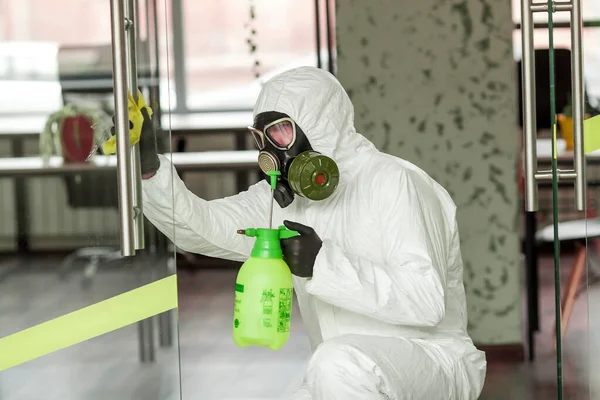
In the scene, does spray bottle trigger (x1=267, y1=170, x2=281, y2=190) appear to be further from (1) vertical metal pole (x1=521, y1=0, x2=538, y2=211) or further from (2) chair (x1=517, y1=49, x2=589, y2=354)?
(2) chair (x1=517, y1=49, x2=589, y2=354)

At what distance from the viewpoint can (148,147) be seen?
2.06m

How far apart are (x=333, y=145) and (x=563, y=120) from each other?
2.66 meters

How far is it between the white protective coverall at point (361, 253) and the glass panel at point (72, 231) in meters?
0.13

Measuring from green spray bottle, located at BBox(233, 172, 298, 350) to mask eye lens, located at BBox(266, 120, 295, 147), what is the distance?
246mm

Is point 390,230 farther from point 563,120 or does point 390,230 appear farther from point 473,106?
point 563,120

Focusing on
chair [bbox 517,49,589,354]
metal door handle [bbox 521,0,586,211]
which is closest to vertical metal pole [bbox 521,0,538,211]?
metal door handle [bbox 521,0,586,211]

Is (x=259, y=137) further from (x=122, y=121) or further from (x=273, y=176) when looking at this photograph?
(x=122, y=121)

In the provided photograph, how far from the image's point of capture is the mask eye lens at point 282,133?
225cm

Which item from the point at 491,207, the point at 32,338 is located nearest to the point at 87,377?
the point at 32,338

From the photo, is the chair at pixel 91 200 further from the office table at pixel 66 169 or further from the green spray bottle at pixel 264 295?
the green spray bottle at pixel 264 295

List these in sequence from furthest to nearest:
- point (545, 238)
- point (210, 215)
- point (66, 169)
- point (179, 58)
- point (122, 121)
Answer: point (179, 58) → point (545, 238) → point (210, 215) → point (66, 169) → point (122, 121)

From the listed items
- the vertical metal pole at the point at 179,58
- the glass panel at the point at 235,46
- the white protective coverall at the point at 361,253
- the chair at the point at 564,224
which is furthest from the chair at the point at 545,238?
the vertical metal pole at the point at 179,58

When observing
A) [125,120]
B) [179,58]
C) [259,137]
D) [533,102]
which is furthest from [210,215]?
[179,58]

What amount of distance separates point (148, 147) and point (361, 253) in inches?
21.7
